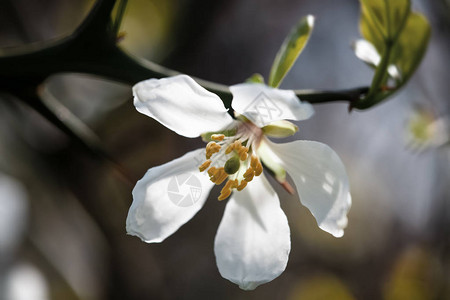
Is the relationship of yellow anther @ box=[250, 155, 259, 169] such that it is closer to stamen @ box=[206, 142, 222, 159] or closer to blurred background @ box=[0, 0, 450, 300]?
stamen @ box=[206, 142, 222, 159]

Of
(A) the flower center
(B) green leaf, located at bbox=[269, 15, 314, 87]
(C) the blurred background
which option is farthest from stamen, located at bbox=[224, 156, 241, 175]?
(C) the blurred background

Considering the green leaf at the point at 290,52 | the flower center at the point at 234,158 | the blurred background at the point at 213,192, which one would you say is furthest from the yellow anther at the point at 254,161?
the blurred background at the point at 213,192

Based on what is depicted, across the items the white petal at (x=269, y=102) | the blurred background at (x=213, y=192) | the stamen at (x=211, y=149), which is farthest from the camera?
the blurred background at (x=213, y=192)

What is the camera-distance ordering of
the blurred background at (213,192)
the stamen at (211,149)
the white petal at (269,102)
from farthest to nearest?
1. the blurred background at (213,192)
2. the stamen at (211,149)
3. the white petal at (269,102)

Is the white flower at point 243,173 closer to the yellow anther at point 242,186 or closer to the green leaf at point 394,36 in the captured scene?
the yellow anther at point 242,186

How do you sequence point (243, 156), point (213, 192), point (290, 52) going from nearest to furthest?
1. point (290, 52)
2. point (243, 156)
3. point (213, 192)

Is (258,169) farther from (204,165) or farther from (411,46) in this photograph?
(411,46)

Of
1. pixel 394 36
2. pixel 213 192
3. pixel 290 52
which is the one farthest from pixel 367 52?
pixel 213 192

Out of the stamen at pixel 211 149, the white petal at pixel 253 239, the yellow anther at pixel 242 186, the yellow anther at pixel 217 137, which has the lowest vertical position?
the white petal at pixel 253 239
